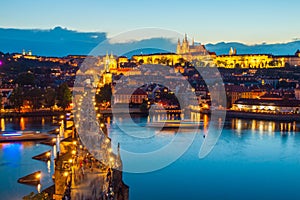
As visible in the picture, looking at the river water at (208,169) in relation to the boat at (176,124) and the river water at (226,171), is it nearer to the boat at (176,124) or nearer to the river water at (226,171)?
the river water at (226,171)

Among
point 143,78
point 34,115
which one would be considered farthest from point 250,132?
point 143,78

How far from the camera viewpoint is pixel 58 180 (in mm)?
4055

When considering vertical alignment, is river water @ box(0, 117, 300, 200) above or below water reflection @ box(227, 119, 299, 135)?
below

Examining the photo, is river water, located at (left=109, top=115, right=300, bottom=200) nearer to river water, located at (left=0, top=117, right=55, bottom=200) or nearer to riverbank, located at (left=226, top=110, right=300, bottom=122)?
river water, located at (left=0, top=117, right=55, bottom=200)

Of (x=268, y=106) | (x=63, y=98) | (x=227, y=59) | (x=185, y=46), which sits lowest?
(x=268, y=106)

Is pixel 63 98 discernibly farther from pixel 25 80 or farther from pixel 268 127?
pixel 268 127

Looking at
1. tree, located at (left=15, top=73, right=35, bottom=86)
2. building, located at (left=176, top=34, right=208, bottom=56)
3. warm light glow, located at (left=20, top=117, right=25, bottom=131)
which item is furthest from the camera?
building, located at (left=176, top=34, right=208, bottom=56)

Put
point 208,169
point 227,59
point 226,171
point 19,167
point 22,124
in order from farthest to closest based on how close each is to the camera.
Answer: point 227,59 → point 22,124 → point 208,169 → point 226,171 → point 19,167

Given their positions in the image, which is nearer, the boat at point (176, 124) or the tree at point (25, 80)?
the boat at point (176, 124)

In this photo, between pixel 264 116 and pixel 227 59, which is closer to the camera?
pixel 264 116

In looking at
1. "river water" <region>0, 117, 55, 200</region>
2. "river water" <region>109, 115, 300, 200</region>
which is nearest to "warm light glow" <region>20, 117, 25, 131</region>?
"river water" <region>0, 117, 55, 200</region>

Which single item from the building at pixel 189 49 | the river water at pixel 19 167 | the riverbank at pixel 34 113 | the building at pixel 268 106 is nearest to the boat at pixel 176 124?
the river water at pixel 19 167

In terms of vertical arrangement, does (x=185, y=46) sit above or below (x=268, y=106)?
above

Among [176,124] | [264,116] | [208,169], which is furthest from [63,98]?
[208,169]
